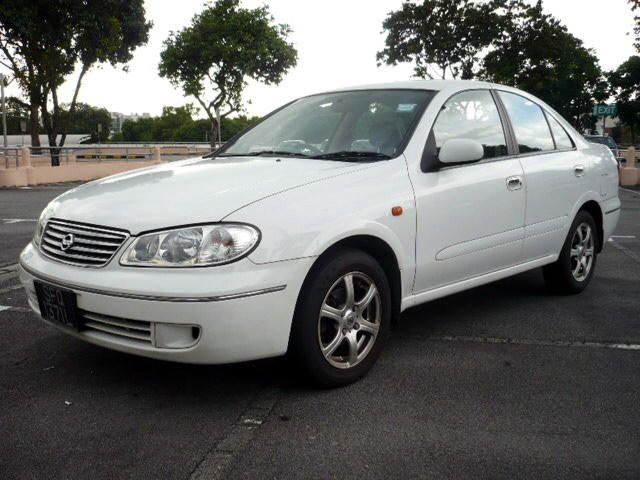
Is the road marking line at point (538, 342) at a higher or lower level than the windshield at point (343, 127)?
lower

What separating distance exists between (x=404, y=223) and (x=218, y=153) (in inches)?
64.5

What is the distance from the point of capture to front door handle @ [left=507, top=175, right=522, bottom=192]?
14.7 feet

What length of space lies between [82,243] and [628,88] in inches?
2675

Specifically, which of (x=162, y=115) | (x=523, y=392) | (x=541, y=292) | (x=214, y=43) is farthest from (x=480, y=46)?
(x=162, y=115)

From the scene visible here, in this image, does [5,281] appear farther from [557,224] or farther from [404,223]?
[557,224]

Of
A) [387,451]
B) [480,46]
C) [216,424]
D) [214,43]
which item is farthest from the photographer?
[214,43]

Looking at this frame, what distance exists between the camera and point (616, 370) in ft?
12.5

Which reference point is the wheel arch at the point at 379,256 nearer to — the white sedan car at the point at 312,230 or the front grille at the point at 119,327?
the white sedan car at the point at 312,230

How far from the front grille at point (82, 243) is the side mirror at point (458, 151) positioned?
175cm

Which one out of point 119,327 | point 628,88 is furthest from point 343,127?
point 628,88

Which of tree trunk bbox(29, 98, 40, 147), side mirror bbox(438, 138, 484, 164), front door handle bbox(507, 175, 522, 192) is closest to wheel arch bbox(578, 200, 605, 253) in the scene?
front door handle bbox(507, 175, 522, 192)

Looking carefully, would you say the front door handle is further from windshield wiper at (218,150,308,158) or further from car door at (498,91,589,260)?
windshield wiper at (218,150,308,158)

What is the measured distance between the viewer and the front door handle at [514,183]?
4488 millimetres

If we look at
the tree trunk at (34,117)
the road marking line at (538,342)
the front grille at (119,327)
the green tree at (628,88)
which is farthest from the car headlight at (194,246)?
the green tree at (628,88)
